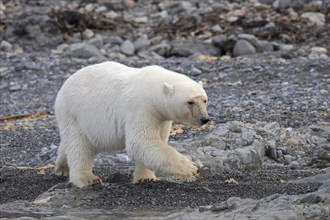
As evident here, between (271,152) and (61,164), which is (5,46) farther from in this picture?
(61,164)

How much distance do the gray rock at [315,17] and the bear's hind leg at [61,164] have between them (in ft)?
46.2

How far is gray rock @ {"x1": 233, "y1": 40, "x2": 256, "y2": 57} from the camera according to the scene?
19.5 metres

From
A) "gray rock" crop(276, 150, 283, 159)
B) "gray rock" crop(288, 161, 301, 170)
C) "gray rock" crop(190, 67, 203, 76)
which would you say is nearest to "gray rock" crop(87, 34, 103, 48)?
"gray rock" crop(190, 67, 203, 76)

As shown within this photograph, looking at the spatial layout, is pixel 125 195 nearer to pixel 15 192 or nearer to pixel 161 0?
pixel 15 192

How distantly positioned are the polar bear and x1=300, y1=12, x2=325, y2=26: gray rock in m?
14.4

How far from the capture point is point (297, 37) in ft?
69.7

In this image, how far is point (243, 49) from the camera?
Result: 19.6 meters

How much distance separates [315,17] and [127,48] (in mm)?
5178

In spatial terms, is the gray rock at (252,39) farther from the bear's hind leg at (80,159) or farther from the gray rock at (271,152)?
the bear's hind leg at (80,159)

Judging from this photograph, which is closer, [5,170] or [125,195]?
[125,195]

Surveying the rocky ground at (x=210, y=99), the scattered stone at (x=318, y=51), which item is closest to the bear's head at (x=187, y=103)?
the rocky ground at (x=210, y=99)

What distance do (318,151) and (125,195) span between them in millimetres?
3271

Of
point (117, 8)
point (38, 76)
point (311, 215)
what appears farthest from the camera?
point (117, 8)

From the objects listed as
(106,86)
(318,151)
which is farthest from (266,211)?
(318,151)
